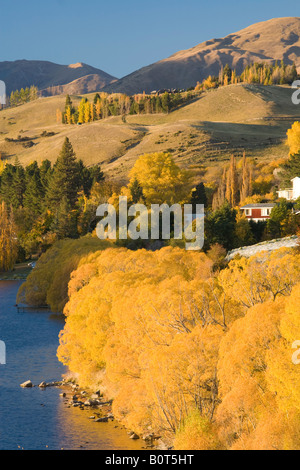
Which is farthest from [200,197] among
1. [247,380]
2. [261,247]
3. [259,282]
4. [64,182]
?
[247,380]

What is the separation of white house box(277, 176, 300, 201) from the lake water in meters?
57.7

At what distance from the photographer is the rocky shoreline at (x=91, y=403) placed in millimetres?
39094

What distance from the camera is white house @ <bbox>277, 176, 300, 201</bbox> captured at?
108938 millimetres

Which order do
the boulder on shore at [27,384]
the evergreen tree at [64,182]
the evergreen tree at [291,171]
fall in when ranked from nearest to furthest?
the boulder on shore at [27,384] < the evergreen tree at [291,171] < the evergreen tree at [64,182]

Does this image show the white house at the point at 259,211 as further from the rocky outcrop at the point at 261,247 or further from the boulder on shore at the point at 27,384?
the boulder on shore at the point at 27,384

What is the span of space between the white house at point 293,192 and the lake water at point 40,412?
5771cm

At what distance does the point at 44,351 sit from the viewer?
202 feet

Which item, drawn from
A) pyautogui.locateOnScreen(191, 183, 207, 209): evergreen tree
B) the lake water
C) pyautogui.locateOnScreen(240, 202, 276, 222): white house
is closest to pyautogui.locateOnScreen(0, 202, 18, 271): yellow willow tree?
pyautogui.locateOnScreen(191, 183, 207, 209): evergreen tree

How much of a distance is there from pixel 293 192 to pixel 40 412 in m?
76.7

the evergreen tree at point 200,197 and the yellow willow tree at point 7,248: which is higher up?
the evergreen tree at point 200,197

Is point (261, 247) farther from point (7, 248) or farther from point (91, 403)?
point (7, 248)

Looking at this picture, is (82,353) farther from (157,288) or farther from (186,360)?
(186,360)

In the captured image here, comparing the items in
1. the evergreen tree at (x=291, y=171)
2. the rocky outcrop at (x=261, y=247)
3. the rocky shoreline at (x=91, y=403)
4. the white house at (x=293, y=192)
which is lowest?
the rocky shoreline at (x=91, y=403)

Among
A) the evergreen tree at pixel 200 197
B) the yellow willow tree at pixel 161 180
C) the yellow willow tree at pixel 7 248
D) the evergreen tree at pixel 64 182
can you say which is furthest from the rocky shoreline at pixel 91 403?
the evergreen tree at pixel 64 182
